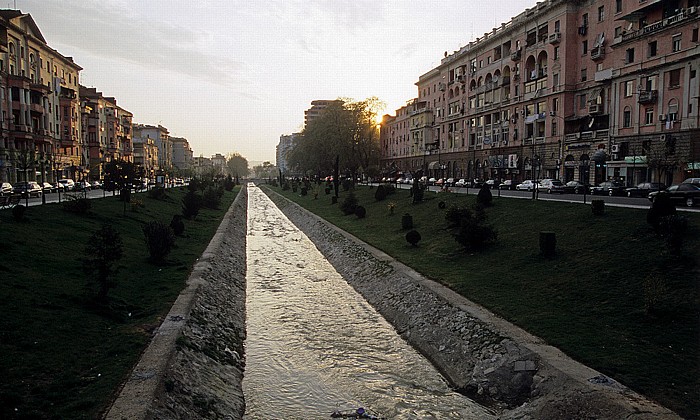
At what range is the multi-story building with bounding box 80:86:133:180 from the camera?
9156cm

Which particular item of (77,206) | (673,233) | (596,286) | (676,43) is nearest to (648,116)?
(676,43)

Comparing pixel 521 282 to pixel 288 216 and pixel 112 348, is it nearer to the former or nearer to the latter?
pixel 112 348

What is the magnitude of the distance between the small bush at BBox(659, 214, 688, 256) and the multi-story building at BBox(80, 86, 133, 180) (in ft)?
277

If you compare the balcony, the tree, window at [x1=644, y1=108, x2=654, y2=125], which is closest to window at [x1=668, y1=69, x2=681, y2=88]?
the balcony

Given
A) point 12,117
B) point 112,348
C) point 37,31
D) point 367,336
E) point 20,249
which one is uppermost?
Result: point 37,31

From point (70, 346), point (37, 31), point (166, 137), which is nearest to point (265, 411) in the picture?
point (70, 346)

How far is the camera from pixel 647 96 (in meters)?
50.9

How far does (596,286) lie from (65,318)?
1459 centimetres

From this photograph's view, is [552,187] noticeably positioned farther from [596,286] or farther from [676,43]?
[596,286]

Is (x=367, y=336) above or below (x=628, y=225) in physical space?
below

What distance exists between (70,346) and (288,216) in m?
51.5

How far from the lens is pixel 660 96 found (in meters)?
49.8

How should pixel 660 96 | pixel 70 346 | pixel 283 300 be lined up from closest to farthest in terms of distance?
pixel 70 346 → pixel 283 300 → pixel 660 96

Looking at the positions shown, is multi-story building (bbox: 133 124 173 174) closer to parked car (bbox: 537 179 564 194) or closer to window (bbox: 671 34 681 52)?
parked car (bbox: 537 179 564 194)
